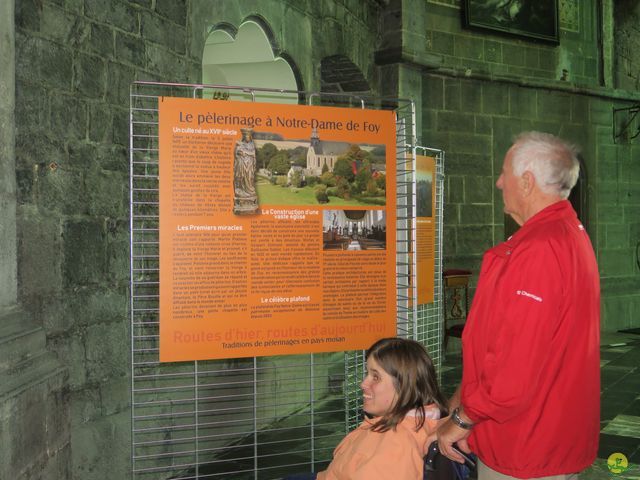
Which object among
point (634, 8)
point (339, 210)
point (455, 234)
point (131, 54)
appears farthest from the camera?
point (634, 8)

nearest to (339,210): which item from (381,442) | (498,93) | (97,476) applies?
(381,442)

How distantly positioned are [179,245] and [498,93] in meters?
7.14

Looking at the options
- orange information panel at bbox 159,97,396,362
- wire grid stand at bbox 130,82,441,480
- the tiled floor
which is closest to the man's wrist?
orange information panel at bbox 159,97,396,362

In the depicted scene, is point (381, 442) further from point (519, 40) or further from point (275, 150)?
point (519, 40)

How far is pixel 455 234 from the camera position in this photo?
8.70 m

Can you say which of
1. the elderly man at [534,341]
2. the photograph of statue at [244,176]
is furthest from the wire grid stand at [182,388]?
the elderly man at [534,341]

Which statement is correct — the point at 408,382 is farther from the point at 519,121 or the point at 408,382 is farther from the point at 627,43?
the point at 627,43

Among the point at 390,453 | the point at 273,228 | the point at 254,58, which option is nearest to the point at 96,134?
the point at 273,228

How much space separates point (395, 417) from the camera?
2.08 meters

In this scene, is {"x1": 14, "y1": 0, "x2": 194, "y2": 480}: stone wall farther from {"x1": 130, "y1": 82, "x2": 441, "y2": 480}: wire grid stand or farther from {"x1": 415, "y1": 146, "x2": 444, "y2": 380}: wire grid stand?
{"x1": 415, "y1": 146, "x2": 444, "y2": 380}: wire grid stand

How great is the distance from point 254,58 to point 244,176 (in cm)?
335

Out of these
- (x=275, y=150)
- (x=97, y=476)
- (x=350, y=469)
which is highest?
(x=275, y=150)

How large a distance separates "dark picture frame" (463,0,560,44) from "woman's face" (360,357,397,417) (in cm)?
755

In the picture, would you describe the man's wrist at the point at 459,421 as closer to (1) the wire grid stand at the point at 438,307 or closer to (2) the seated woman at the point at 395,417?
(2) the seated woman at the point at 395,417
